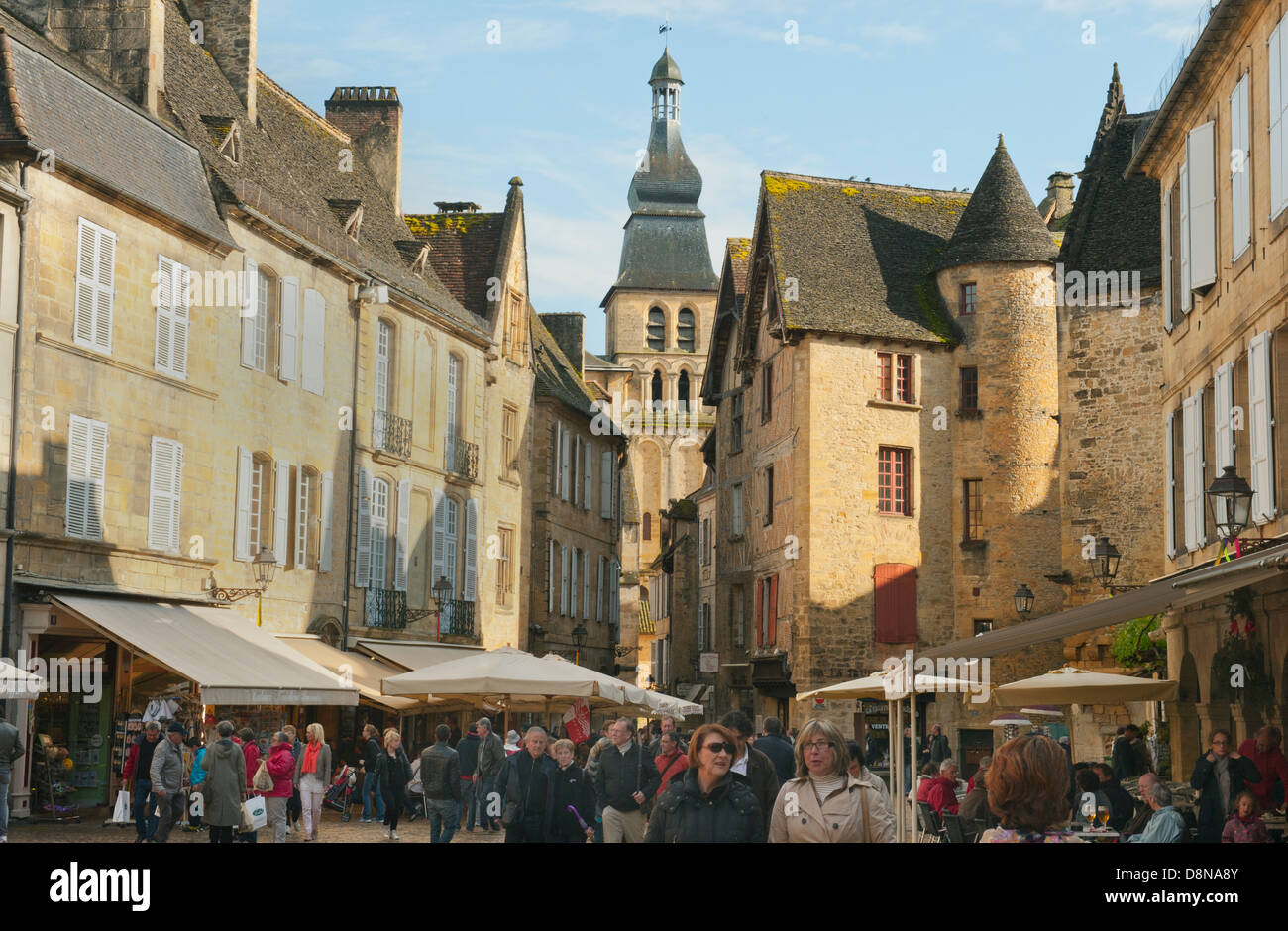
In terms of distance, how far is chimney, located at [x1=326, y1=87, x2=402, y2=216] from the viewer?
115ft

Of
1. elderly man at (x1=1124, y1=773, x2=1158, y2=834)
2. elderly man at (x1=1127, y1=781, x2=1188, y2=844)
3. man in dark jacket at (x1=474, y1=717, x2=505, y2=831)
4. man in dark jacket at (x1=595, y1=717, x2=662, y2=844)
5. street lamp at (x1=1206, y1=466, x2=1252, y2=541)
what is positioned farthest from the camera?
man in dark jacket at (x1=474, y1=717, x2=505, y2=831)

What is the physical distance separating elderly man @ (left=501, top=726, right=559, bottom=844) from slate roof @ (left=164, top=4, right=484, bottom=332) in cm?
1504

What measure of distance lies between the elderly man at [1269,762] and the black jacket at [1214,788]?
148 cm

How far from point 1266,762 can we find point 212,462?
1497cm

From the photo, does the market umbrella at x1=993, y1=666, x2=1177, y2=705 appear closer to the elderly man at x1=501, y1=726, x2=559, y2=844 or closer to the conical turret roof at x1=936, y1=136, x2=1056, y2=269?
the elderly man at x1=501, y1=726, x2=559, y2=844

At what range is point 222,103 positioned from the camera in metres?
27.5

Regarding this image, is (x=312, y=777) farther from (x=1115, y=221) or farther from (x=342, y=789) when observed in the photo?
(x=1115, y=221)

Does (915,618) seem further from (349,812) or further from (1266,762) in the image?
(1266,762)

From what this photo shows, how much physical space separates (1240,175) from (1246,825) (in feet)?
27.9

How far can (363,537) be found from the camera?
28891mm

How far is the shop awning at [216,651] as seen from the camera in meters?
18.9

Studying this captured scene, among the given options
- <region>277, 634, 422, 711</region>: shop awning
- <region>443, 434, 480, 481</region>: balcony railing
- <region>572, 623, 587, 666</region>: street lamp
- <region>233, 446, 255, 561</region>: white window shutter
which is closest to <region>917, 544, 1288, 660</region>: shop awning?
<region>277, 634, 422, 711</region>: shop awning
